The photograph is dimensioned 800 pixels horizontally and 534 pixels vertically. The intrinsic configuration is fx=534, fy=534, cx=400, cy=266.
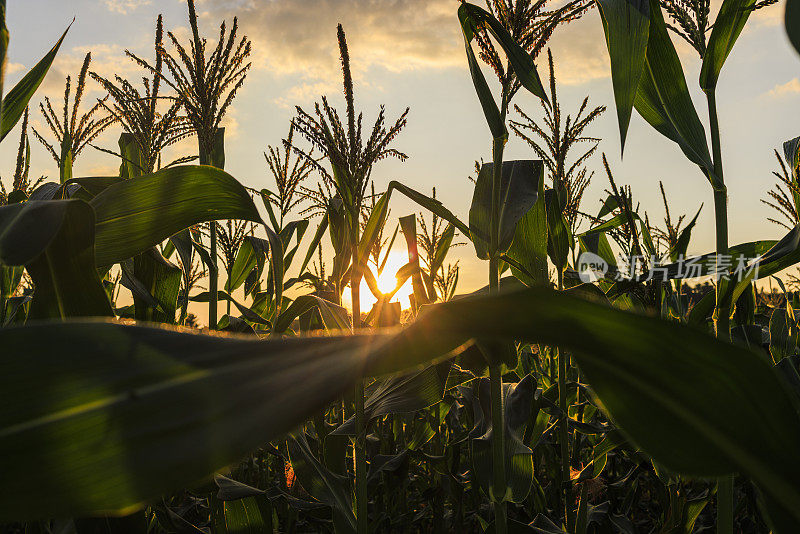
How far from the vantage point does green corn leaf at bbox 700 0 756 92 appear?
1094 mm

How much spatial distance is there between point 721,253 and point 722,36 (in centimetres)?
45

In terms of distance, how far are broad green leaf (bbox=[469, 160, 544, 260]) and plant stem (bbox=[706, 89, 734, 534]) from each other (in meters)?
0.42

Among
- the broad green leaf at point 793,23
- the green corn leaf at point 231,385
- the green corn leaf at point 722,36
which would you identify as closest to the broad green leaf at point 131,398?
the green corn leaf at point 231,385

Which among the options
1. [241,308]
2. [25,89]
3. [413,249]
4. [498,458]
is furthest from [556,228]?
[25,89]

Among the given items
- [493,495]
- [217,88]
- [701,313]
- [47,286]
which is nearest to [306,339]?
[47,286]

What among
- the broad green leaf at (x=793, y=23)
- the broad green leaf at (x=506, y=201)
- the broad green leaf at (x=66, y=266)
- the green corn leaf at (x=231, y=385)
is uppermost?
the broad green leaf at (x=793, y=23)

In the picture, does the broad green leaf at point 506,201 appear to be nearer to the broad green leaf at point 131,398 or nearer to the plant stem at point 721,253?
the plant stem at point 721,253

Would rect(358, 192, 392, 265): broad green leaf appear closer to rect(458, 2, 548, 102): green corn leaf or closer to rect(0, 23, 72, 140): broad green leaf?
rect(458, 2, 548, 102): green corn leaf

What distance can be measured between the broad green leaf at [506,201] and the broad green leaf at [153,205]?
70cm

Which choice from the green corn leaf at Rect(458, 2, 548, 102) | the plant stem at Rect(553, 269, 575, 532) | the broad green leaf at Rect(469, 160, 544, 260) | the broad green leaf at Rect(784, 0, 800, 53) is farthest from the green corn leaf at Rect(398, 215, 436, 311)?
the broad green leaf at Rect(784, 0, 800, 53)

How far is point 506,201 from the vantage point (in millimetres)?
1438

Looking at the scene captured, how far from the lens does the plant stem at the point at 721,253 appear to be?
977 mm

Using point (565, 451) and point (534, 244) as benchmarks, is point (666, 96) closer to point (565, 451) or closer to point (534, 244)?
point (534, 244)

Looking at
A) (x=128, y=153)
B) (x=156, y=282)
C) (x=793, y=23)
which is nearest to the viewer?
(x=793, y=23)
